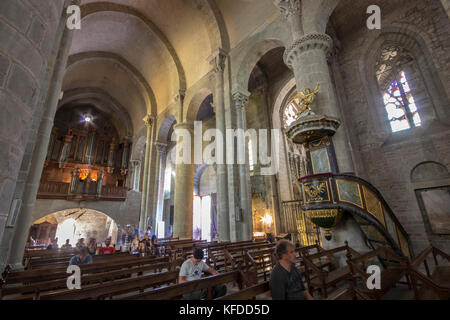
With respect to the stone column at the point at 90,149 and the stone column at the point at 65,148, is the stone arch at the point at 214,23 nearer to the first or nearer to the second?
the stone column at the point at 90,149

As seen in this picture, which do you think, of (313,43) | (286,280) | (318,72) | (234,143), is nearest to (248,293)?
(286,280)

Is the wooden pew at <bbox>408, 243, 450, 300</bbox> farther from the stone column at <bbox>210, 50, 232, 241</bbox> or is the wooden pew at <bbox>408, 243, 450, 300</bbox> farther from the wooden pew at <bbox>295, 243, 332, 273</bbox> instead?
the stone column at <bbox>210, 50, 232, 241</bbox>

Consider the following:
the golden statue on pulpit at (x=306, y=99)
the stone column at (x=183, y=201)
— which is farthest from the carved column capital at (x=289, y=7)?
the stone column at (x=183, y=201)

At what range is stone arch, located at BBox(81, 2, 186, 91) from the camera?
10493 millimetres

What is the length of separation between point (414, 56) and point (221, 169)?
8.60m

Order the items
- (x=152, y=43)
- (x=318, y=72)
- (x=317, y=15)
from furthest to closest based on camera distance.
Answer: (x=152, y=43) < (x=317, y=15) < (x=318, y=72)

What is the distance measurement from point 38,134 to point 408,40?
489 inches

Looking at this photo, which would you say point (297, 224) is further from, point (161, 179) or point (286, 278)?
point (286, 278)

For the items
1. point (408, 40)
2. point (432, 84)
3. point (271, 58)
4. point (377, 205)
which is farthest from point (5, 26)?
point (271, 58)

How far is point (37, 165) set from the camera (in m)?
4.59

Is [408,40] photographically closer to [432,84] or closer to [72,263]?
[432,84]

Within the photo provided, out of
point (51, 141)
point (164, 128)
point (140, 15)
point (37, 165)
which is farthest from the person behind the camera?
point (51, 141)

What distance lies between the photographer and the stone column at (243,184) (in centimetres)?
821

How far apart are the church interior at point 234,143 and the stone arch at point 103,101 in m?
0.17
